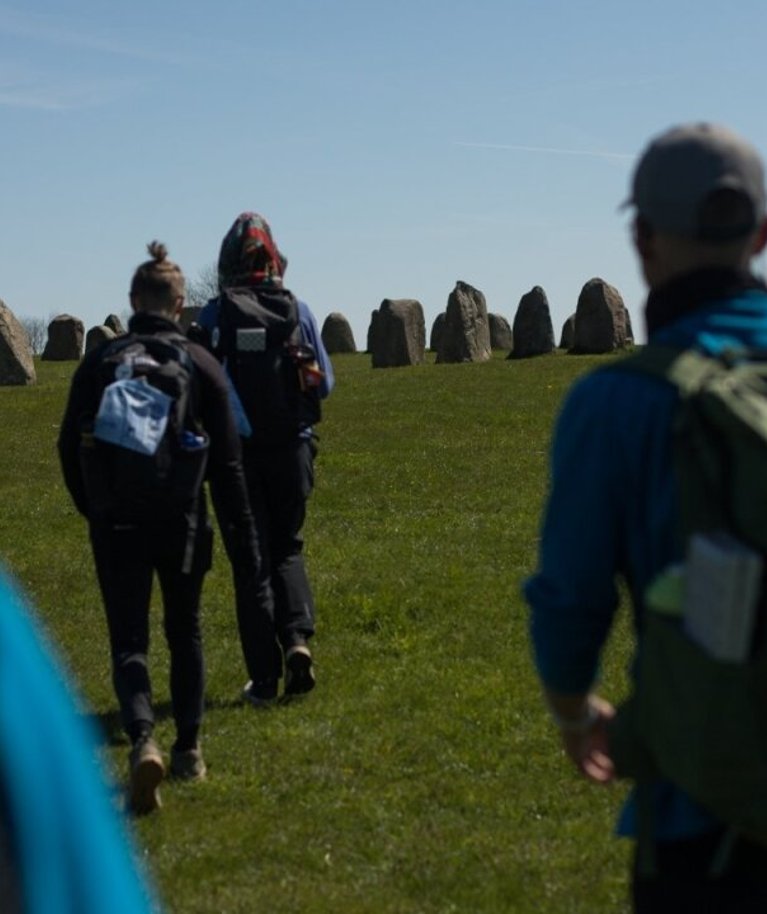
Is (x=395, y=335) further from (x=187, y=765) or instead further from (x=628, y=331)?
(x=187, y=765)

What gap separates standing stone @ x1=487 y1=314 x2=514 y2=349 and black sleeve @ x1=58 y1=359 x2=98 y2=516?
149 feet

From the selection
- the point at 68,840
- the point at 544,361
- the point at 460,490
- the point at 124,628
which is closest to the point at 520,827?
the point at 124,628

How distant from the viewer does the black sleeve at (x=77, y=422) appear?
7.21 meters

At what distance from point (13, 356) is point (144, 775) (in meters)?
26.7

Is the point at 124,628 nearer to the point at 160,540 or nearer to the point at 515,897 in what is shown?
the point at 160,540

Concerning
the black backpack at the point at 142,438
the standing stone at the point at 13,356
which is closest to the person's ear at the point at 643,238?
the black backpack at the point at 142,438

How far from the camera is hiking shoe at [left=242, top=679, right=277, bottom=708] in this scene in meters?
9.14

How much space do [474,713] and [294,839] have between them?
200cm

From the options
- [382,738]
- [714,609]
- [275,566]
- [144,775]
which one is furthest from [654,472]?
[275,566]

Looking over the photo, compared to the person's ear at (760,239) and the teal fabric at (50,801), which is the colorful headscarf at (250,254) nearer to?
the person's ear at (760,239)

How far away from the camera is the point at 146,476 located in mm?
7086

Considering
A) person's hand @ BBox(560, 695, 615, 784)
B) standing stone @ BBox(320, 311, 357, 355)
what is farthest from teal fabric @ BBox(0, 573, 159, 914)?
standing stone @ BBox(320, 311, 357, 355)

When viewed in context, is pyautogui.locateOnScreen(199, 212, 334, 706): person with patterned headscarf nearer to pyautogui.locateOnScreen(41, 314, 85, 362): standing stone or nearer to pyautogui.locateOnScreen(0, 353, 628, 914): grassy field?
pyautogui.locateOnScreen(0, 353, 628, 914): grassy field

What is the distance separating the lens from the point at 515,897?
6344 millimetres
